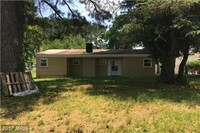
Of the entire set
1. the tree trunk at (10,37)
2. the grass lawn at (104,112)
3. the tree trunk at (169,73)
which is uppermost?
the tree trunk at (10,37)

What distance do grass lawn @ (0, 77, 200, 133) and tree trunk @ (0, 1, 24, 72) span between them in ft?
6.09

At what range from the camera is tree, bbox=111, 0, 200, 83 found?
14.2 meters

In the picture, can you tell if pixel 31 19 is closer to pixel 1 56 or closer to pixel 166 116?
pixel 1 56

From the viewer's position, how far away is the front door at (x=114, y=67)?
33.1 metres

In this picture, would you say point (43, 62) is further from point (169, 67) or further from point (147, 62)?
point (169, 67)

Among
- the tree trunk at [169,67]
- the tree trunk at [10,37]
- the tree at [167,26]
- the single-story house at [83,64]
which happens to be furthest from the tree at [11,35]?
the single-story house at [83,64]

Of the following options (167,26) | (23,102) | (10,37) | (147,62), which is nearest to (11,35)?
(10,37)

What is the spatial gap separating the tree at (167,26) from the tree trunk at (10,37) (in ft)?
18.2

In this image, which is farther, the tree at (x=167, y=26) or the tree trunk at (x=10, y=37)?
the tree at (x=167, y=26)

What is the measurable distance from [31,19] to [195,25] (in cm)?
877

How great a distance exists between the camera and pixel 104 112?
9.90 m

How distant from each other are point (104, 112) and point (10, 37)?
5694 millimetres

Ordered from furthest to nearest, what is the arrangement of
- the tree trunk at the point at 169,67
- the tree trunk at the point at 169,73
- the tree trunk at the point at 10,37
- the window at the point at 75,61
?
the window at the point at 75,61
the tree trunk at the point at 169,73
the tree trunk at the point at 169,67
the tree trunk at the point at 10,37

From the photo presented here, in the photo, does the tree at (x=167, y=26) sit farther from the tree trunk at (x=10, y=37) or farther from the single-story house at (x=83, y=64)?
the single-story house at (x=83, y=64)
